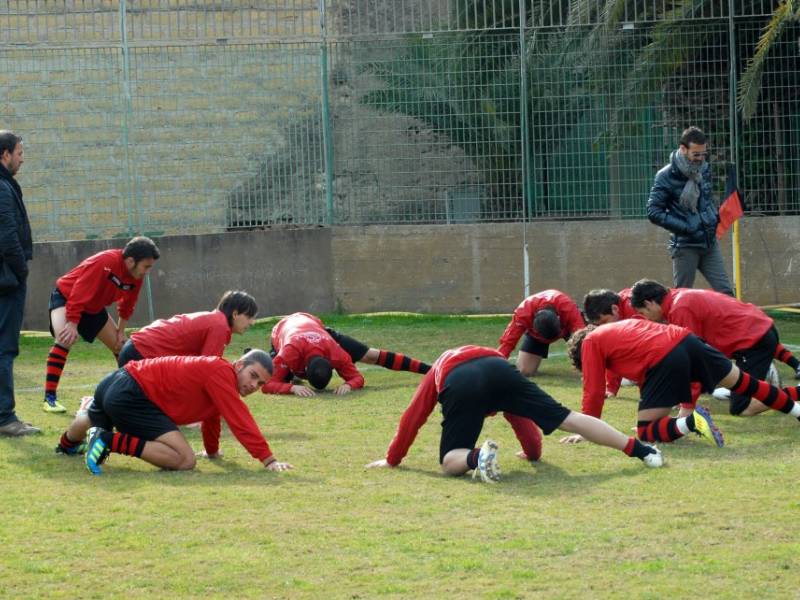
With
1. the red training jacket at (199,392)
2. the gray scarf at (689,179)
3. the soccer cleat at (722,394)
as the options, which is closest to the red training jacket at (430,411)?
the red training jacket at (199,392)

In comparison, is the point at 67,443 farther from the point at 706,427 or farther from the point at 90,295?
the point at 706,427

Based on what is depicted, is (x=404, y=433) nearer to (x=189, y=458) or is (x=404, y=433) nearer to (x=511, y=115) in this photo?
(x=189, y=458)

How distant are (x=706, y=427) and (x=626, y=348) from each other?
73 cm

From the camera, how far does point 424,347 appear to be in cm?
1410

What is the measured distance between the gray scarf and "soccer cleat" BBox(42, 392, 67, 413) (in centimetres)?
548

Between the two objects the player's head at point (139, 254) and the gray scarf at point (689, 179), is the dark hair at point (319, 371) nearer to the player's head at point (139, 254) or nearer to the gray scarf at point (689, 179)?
the player's head at point (139, 254)

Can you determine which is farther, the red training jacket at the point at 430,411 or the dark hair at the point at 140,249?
the dark hair at the point at 140,249

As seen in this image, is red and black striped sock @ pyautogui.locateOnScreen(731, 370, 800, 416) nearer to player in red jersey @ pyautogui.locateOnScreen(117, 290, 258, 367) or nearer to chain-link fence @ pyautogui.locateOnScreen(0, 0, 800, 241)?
player in red jersey @ pyautogui.locateOnScreen(117, 290, 258, 367)

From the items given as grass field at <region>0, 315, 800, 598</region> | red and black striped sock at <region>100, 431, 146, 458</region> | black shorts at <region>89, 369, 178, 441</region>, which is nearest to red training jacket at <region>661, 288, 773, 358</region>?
grass field at <region>0, 315, 800, 598</region>

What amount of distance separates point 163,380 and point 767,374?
449 cm

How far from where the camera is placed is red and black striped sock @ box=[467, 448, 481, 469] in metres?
7.60

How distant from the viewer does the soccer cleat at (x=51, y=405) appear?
34.9ft

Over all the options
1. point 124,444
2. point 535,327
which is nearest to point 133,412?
point 124,444

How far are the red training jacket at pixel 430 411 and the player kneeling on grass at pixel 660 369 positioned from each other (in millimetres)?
657
